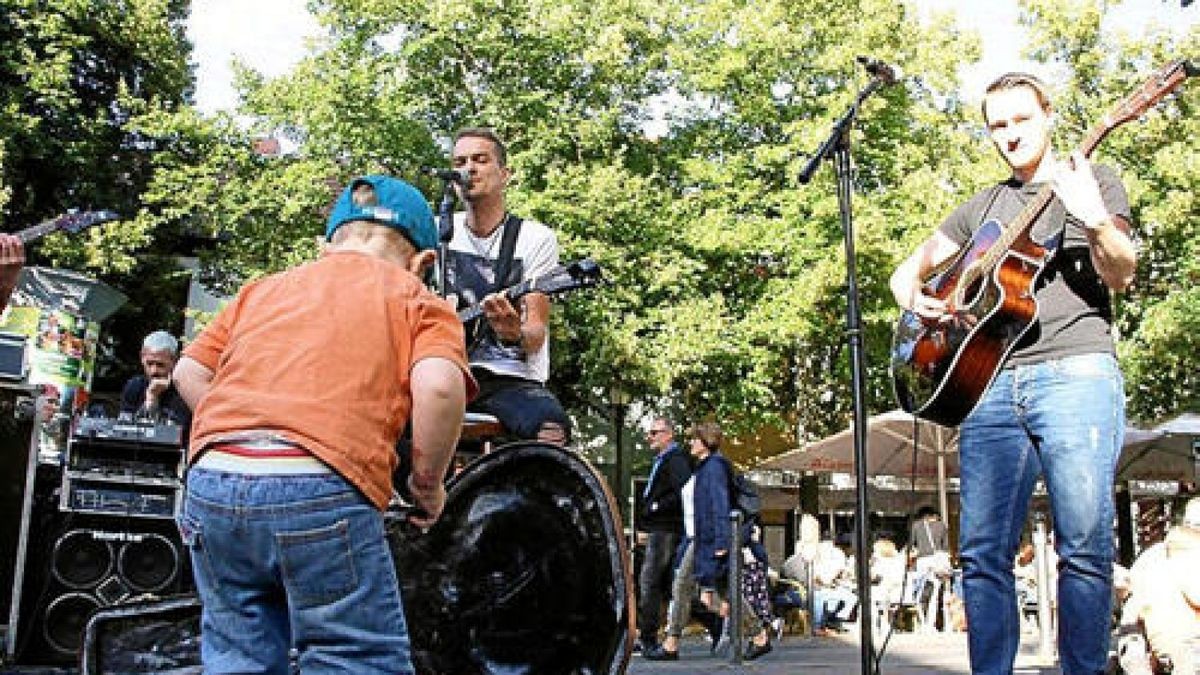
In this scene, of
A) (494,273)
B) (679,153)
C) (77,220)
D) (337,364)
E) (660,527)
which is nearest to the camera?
(337,364)

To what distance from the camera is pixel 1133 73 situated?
76.3 ft

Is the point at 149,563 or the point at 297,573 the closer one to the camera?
the point at 297,573

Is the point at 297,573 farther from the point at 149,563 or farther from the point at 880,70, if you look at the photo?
the point at 149,563

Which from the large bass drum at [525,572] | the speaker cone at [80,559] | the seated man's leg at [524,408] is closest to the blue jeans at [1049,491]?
the large bass drum at [525,572]

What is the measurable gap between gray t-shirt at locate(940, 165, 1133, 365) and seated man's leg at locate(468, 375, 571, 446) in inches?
63.1

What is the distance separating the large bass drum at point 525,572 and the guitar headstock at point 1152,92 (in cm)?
206

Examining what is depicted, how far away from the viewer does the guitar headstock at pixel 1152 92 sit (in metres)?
3.97

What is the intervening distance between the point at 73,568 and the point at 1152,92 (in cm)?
662

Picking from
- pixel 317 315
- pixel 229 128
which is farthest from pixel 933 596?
pixel 229 128

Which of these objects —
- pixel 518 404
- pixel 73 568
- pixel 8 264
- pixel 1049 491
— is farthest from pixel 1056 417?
pixel 73 568

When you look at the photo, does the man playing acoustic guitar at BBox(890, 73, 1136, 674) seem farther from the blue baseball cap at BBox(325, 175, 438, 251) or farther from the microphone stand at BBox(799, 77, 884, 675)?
the blue baseball cap at BBox(325, 175, 438, 251)

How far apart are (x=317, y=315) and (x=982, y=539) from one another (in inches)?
86.9

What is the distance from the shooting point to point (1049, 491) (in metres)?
3.82

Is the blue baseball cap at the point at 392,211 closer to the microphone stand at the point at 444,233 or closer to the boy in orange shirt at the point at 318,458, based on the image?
the boy in orange shirt at the point at 318,458
